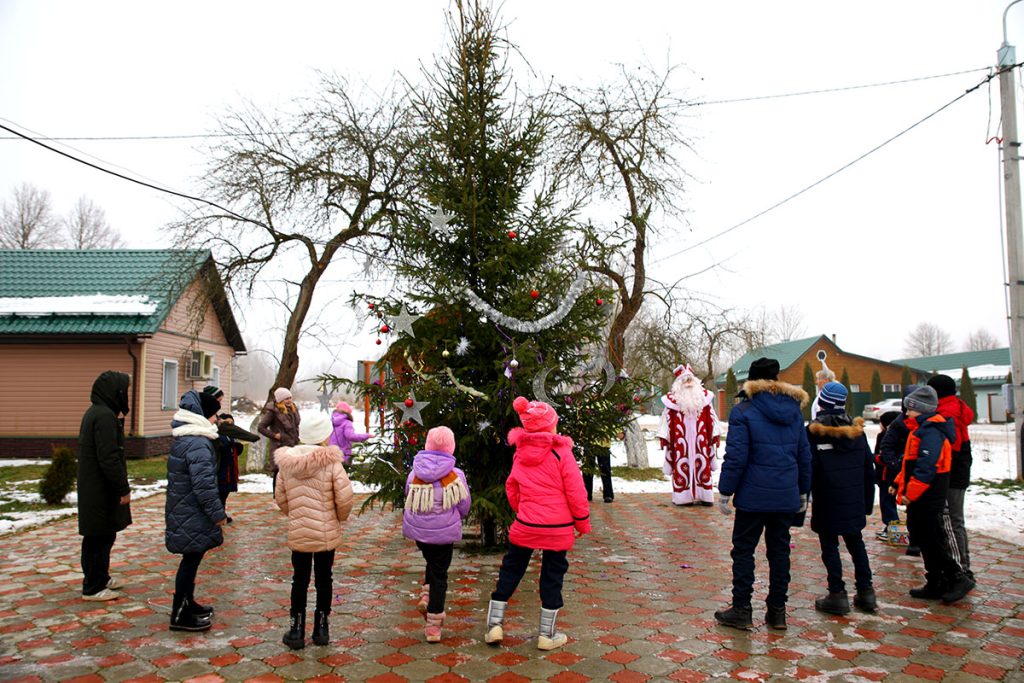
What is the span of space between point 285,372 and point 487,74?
10.7m

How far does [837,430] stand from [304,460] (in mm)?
4090

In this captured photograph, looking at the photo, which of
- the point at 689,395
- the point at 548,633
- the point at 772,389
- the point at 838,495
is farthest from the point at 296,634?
the point at 689,395

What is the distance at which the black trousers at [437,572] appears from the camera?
4961mm

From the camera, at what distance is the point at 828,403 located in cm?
579

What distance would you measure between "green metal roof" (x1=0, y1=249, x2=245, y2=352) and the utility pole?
1598cm

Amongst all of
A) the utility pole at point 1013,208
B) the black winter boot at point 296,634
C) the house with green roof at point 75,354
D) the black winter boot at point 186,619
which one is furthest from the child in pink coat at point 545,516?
the house with green roof at point 75,354

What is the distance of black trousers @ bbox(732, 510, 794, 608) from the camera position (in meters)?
5.25

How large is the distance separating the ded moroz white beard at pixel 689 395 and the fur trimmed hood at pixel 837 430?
5.86 meters

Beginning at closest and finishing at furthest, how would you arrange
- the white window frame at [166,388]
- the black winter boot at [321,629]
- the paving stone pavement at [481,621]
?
the paving stone pavement at [481,621], the black winter boot at [321,629], the white window frame at [166,388]

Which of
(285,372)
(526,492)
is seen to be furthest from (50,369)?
(526,492)

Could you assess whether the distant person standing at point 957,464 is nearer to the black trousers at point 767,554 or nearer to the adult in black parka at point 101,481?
the black trousers at point 767,554

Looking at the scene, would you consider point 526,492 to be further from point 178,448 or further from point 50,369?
point 50,369

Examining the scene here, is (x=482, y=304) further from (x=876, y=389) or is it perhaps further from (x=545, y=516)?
(x=876, y=389)

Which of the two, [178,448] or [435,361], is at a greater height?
[435,361]
